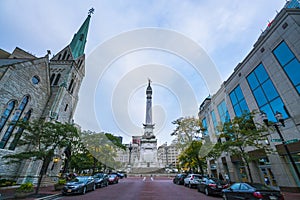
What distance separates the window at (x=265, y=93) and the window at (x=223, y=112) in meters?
6.44

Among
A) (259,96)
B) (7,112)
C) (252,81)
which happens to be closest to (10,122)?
(7,112)

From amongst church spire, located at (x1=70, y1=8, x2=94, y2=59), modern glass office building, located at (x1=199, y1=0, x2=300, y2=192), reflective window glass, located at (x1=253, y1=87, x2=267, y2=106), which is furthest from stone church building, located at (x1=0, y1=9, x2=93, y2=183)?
reflective window glass, located at (x1=253, y1=87, x2=267, y2=106)

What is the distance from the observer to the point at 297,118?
512 inches

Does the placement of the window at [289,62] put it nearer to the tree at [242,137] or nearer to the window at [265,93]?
the window at [265,93]

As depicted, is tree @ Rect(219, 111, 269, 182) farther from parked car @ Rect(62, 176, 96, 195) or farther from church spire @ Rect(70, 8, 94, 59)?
church spire @ Rect(70, 8, 94, 59)

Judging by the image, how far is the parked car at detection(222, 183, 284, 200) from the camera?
705 centimetres

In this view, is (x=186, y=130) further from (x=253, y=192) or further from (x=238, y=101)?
(x=253, y=192)

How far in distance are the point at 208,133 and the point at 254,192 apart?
24222 millimetres

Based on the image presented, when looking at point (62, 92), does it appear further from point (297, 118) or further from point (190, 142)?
point (297, 118)

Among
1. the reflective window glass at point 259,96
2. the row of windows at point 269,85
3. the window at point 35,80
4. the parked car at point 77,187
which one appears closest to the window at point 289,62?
the row of windows at point 269,85

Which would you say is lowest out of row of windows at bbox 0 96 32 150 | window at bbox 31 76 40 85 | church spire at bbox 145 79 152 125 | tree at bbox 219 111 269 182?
tree at bbox 219 111 269 182

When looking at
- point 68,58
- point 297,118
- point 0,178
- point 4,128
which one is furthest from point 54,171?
point 297,118

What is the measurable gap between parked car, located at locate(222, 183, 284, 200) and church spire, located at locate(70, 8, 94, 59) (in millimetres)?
36179

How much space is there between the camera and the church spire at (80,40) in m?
35.5
